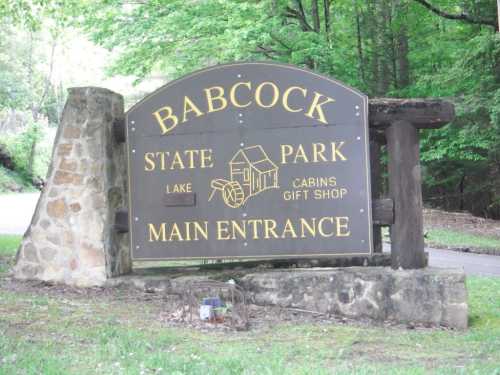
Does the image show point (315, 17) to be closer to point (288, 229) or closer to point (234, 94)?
point (234, 94)

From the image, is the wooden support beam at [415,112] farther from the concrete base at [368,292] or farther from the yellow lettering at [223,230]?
the yellow lettering at [223,230]

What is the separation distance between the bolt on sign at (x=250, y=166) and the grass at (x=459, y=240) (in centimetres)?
836

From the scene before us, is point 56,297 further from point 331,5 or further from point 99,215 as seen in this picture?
point 331,5

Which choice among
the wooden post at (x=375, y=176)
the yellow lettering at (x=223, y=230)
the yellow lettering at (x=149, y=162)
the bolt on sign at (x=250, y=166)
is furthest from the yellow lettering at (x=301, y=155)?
the yellow lettering at (x=149, y=162)

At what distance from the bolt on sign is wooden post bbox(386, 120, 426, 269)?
0.98 ft

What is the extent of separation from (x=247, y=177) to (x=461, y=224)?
13.2m

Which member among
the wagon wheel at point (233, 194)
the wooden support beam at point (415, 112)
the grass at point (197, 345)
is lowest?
the grass at point (197, 345)

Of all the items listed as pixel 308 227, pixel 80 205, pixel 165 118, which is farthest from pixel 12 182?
pixel 308 227

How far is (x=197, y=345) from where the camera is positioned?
16.1 feet

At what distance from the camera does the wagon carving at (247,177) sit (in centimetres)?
663

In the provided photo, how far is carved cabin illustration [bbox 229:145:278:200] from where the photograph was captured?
6621mm

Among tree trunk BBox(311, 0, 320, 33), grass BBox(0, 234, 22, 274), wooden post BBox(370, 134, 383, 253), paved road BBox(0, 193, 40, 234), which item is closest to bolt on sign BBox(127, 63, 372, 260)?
wooden post BBox(370, 134, 383, 253)

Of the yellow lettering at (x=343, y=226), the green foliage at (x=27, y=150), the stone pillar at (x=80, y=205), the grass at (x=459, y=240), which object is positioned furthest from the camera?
the green foliage at (x=27, y=150)

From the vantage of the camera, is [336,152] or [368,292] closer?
[368,292]
